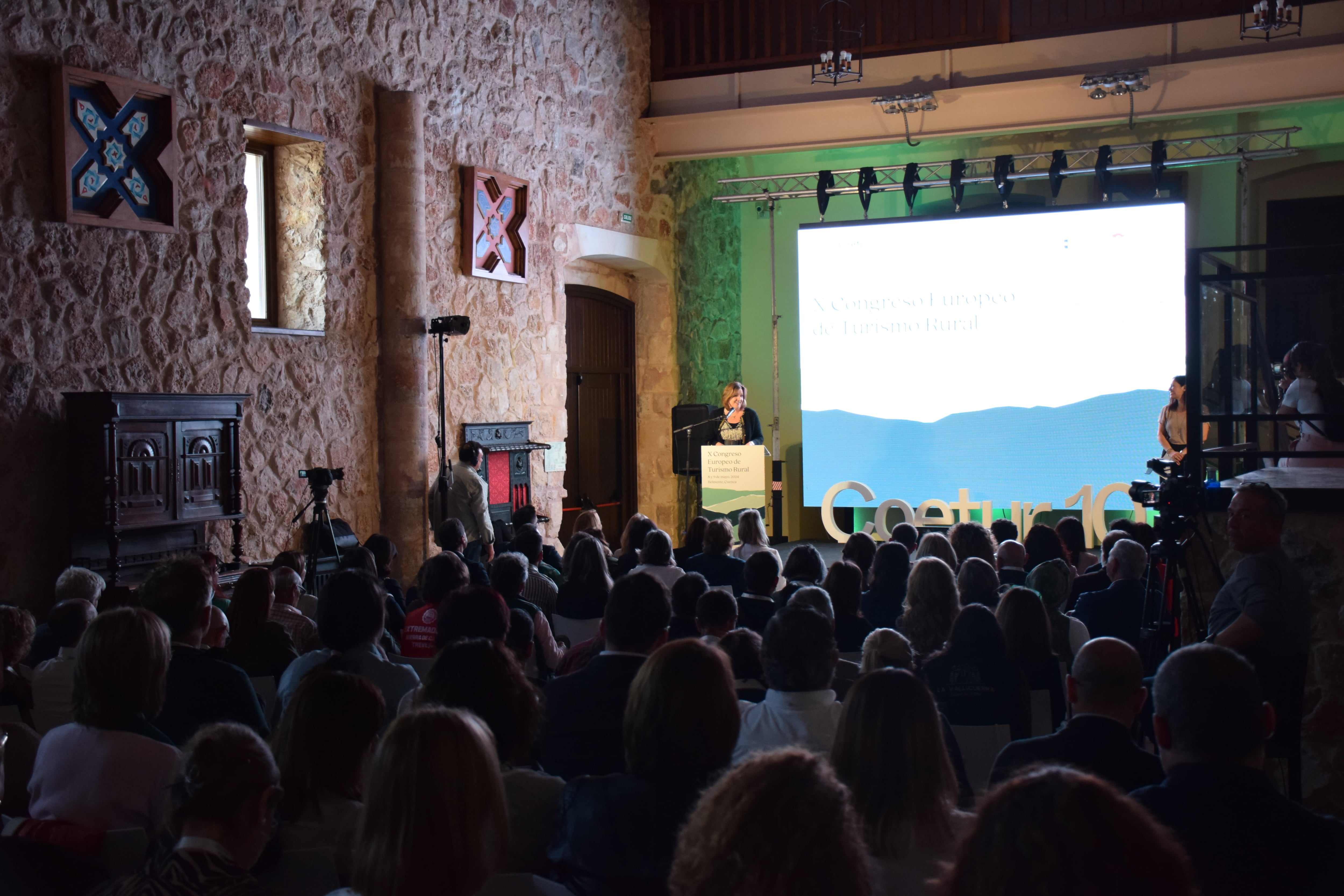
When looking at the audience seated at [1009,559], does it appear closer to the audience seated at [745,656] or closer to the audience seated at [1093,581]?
the audience seated at [1093,581]

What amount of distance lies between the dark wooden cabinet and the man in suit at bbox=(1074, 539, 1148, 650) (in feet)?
15.0

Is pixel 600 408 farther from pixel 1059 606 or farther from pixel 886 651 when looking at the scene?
pixel 886 651

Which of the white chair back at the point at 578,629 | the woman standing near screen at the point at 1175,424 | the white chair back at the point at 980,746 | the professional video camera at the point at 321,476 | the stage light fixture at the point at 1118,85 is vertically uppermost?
the stage light fixture at the point at 1118,85

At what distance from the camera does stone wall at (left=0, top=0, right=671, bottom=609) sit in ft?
19.1

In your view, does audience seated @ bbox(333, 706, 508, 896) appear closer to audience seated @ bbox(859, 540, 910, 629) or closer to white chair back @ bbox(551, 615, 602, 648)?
white chair back @ bbox(551, 615, 602, 648)

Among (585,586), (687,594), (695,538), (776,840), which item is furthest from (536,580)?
(776,840)

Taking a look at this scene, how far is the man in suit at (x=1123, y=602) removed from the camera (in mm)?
4586

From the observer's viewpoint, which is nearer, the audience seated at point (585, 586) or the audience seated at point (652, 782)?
the audience seated at point (652, 782)

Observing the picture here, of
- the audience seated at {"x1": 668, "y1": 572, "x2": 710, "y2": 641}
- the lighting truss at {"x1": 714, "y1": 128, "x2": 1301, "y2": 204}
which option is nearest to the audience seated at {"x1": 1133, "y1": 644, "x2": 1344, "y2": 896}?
the audience seated at {"x1": 668, "y1": 572, "x2": 710, "y2": 641}

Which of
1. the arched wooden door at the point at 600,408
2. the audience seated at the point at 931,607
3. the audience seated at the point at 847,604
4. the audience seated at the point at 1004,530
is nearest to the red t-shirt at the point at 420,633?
the audience seated at the point at 847,604

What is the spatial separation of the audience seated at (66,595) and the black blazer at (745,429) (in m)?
7.17

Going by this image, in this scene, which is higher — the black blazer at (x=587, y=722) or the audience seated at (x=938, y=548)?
the audience seated at (x=938, y=548)

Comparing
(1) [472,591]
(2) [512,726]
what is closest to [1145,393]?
(1) [472,591]

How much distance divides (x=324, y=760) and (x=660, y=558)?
3332 mm
